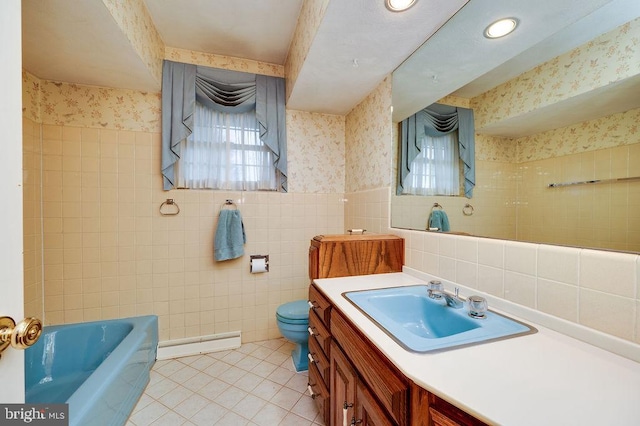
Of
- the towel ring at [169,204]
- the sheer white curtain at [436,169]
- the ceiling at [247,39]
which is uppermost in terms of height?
the ceiling at [247,39]

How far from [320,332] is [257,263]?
1.11 meters

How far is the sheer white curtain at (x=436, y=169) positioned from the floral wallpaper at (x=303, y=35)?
0.88m

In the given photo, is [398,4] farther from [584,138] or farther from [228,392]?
[228,392]

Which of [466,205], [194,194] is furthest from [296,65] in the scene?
[466,205]

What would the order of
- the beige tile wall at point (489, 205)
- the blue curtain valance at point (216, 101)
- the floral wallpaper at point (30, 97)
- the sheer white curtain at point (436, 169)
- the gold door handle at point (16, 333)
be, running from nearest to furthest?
the gold door handle at point (16, 333) < the beige tile wall at point (489, 205) < the sheer white curtain at point (436, 169) < the floral wallpaper at point (30, 97) < the blue curtain valance at point (216, 101)

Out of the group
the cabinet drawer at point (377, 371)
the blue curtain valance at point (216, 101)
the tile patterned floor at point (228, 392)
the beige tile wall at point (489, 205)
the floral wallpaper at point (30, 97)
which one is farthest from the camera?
the blue curtain valance at point (216, 101)

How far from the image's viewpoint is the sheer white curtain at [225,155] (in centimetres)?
202

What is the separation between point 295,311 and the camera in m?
1.81

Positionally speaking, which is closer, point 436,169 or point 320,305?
point 320,305

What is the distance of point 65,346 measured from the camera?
164 cm

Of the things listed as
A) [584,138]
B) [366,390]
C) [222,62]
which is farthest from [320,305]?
[222,62]

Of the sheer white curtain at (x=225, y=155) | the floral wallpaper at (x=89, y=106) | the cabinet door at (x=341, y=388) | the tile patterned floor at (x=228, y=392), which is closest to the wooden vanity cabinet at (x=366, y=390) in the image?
the cabinet door at (x=341, y=388)

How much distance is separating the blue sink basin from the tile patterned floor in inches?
32.9

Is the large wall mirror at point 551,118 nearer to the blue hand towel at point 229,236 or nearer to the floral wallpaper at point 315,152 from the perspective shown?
the floral wallpaper at point 315,152
